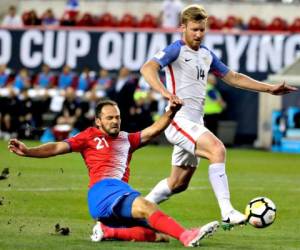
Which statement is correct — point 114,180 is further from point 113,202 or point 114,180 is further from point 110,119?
point 110,119

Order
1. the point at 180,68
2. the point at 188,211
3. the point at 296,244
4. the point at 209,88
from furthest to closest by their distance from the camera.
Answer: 1. the point at 209,88
2. the point at 188,211
3. the point at 180,68
4. the point at 296,244

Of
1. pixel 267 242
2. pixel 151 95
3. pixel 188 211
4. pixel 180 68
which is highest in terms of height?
pixel 180 68

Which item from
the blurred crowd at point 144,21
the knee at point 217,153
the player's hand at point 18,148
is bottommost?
the blurred crowd at point 144,21

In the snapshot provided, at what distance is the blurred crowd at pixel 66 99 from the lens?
2786cm

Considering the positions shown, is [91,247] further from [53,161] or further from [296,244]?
[53,161]

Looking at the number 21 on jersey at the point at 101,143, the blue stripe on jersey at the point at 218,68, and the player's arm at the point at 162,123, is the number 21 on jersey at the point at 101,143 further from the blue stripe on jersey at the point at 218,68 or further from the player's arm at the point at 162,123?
the blue stripe on jersey at the point at 218,68

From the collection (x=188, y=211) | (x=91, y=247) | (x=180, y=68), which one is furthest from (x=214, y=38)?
(x=91, y=247)

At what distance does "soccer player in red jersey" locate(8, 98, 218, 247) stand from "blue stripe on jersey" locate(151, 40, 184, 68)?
845 millimetres

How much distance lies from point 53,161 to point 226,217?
11.7 metres

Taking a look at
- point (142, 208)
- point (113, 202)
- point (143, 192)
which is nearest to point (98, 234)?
point (113, 202)

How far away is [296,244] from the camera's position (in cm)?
1050

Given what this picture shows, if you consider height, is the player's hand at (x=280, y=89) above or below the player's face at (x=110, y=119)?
above

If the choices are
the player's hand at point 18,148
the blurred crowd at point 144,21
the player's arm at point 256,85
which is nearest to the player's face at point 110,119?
the player's hand at point 18,148

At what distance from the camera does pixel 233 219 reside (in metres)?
10.2
